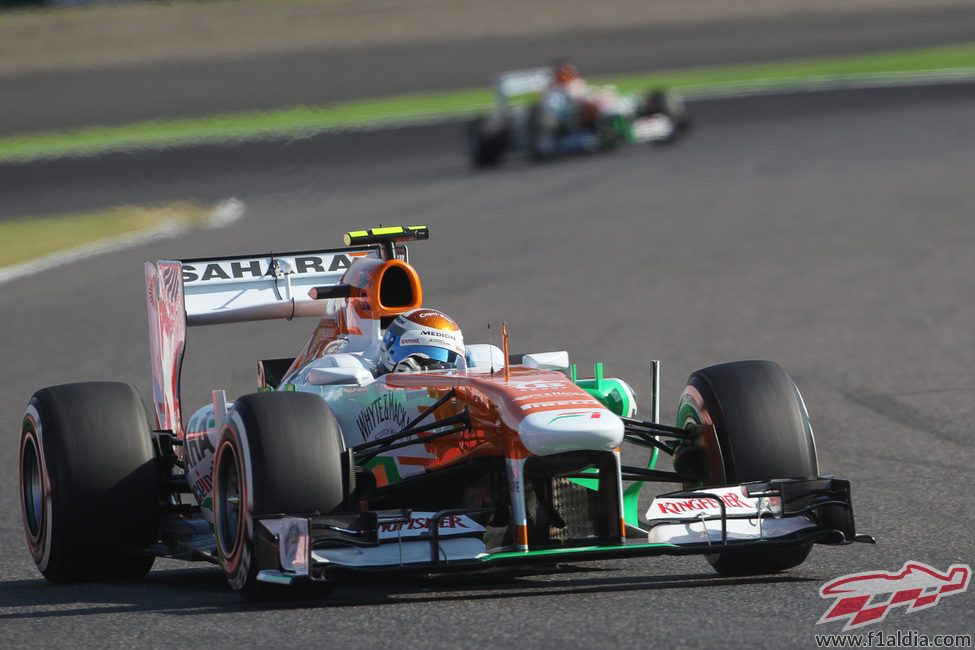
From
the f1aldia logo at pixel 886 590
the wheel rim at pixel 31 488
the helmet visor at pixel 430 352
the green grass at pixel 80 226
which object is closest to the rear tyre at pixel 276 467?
the helmet visor at pixel 430 352

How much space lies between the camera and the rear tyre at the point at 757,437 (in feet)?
20.9

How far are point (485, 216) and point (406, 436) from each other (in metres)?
15.2

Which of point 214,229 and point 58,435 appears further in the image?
point 214,229

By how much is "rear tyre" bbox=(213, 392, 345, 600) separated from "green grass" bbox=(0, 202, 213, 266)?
48.2 ft

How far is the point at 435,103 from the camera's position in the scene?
36.3 m

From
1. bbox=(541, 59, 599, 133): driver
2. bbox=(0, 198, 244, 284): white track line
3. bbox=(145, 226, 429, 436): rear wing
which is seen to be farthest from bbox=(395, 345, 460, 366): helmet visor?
bbox=(541, 59, 599, 133): driver

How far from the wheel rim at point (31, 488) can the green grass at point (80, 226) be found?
508 inches

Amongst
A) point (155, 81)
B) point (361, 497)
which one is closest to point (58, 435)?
point (361, 497)

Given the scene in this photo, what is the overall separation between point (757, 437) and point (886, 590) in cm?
84

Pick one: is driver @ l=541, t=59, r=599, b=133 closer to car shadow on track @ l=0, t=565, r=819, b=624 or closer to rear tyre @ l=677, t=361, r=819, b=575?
rear tyre @ l=677, t=361, r=819, b=575

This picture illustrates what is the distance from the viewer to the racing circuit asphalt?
5.72 meters

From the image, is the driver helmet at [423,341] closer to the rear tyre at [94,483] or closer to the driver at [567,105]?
the rear tyre at [94,483]

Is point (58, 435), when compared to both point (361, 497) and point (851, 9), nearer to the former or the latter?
point (361, 497)

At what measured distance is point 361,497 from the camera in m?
6.40
